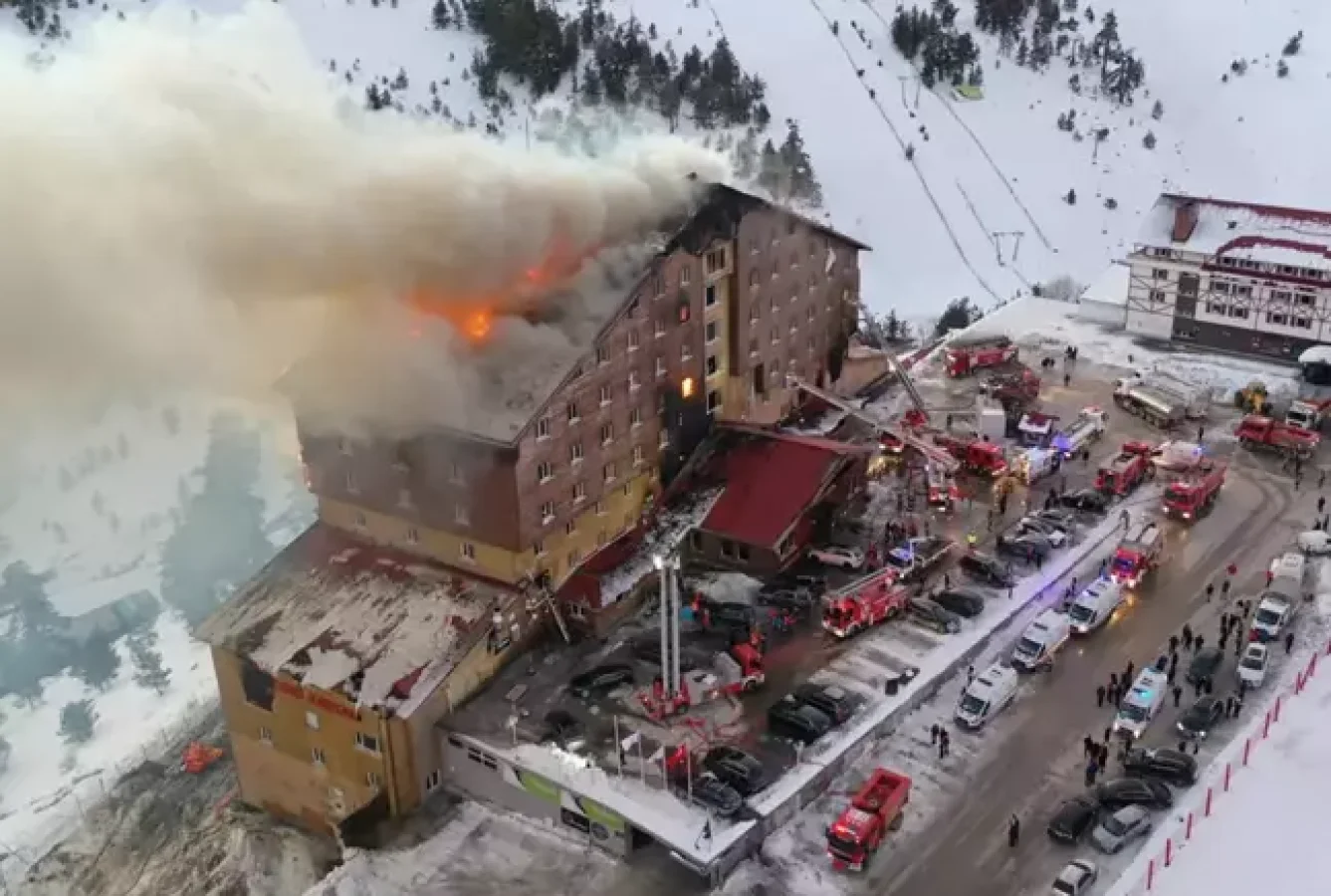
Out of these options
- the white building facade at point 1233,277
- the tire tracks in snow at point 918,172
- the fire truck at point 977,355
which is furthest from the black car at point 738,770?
the tire tracks in snow at point 918,172

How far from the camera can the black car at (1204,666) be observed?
137 feet

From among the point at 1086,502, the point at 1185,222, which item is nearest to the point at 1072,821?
the point at 1086,502

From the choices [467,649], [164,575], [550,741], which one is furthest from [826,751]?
[164,575]

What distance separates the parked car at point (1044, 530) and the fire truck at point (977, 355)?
16.2 m

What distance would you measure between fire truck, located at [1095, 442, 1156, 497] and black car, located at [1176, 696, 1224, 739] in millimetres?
14366

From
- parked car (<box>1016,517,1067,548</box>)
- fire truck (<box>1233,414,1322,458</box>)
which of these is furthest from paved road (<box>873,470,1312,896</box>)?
fire truck (<box>1233,414,1322,458</box>)

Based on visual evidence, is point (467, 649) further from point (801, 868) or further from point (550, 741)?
point (801, 868)

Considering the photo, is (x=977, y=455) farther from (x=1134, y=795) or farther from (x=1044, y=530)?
(x=1134, y=795)

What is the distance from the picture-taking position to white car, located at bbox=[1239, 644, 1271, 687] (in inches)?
1631

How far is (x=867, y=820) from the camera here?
35.6 meters

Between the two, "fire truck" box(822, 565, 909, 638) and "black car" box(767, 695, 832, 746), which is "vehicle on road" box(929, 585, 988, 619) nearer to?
"fire truck" box(822, 565, 909, 638)

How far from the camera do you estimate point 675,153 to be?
48.8 metres

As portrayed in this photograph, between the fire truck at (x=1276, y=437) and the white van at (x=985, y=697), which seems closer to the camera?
the white van at (x=985, y=697)

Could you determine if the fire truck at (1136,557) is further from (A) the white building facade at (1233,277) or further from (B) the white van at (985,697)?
(A) the white building facade at (1233,277)
